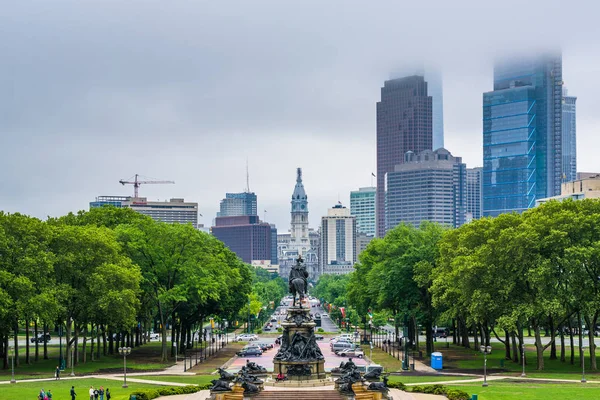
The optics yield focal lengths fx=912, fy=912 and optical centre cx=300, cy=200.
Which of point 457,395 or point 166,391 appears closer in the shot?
point 457,395

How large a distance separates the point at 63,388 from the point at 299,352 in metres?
19.3

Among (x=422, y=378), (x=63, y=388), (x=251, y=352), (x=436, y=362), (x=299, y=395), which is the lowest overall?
(x=251, y=352)

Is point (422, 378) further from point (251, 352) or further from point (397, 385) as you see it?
point (251, 352)

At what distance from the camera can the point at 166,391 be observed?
69.7 m

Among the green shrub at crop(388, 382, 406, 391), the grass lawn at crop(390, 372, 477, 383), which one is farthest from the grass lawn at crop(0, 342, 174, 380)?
the green shrub at crop(388, 382, 406, 391)

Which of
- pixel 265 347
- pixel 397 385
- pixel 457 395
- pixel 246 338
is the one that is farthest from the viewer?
pixel 246 338

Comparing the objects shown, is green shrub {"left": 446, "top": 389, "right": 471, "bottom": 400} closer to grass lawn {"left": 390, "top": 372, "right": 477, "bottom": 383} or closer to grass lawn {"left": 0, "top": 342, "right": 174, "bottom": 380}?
grass lawn {"left": 390, "top": 372, "right": 477, "bottom": 383}

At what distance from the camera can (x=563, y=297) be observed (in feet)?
263

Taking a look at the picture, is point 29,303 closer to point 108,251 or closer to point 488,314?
point 108,251

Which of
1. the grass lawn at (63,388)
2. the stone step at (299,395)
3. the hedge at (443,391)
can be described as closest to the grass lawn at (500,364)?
the hedge at (443,391)

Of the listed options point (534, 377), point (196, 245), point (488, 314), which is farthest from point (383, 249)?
point (534, 377)

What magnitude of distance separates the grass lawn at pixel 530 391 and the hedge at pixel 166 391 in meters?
21.0

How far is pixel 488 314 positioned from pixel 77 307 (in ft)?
130

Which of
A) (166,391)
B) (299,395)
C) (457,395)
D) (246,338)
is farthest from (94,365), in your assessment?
(246,338)
